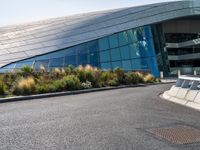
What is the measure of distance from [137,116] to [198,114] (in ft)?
6.38

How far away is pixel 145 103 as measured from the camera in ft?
44.0

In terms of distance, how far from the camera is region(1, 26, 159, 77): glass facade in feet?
111

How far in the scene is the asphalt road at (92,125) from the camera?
703 cm

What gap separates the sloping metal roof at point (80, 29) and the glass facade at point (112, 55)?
0.84 metres

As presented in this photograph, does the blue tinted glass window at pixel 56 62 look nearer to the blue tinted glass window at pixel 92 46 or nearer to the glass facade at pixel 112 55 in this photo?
the glass facade at pixel 112 55

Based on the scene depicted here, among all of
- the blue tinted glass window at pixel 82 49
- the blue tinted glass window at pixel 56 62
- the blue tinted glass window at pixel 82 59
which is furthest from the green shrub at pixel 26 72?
the blue tinted glass window at pixel 82 49

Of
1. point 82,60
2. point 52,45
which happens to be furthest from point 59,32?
point 82,60

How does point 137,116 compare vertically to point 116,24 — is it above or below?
below

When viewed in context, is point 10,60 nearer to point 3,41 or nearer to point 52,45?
point 52,45

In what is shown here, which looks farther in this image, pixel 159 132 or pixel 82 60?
pixel 82 60

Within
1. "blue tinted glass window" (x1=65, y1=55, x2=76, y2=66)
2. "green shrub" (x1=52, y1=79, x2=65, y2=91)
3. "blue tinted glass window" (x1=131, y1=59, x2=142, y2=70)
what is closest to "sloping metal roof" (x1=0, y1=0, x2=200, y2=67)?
"blue tinted glass window" (x1=65, y1=55, x2=76, y2=66)

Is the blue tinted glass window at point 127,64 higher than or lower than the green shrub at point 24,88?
higher

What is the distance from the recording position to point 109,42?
37.1 m

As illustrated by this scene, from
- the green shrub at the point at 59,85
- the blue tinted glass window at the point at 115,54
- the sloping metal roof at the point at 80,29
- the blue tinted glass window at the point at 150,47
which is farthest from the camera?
the blue tinted glass window at the point at 150,47
